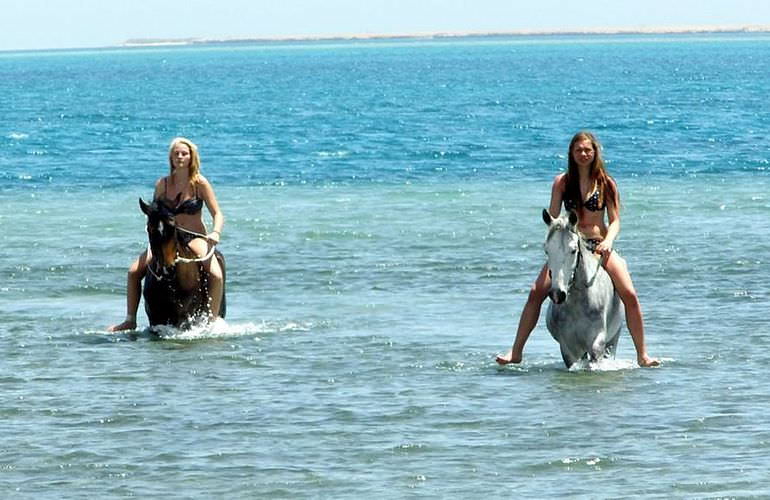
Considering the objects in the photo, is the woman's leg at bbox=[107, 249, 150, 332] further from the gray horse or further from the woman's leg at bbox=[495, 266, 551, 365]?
the gray horse

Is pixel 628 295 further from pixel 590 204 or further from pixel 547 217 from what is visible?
pixel 547 217

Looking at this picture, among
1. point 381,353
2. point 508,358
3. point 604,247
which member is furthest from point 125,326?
point 604,247

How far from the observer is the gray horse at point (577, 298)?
11828 millimetres

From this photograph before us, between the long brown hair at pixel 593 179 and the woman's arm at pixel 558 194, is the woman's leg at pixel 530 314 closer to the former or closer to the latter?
the woman's arm at pixel 558 194

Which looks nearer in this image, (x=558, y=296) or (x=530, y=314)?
(x=558, y=296)

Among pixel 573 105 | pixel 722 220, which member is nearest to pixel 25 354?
pixel 722 220

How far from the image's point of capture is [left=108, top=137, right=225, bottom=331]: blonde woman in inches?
571

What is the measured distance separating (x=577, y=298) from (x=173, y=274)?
3833mm

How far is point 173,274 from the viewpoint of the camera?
48.0 feet

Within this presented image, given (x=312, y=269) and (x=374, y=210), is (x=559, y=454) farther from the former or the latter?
(x=374, y=210)

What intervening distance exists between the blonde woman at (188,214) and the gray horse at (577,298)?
3.28m

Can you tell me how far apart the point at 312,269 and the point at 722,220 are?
287 inches

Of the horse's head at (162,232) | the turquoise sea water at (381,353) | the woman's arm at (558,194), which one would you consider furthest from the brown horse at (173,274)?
the woman's arm at (558,194)

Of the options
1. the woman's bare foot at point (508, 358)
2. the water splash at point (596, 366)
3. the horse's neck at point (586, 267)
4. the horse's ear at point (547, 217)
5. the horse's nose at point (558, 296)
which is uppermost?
the horse's ear at point (547, 217)
